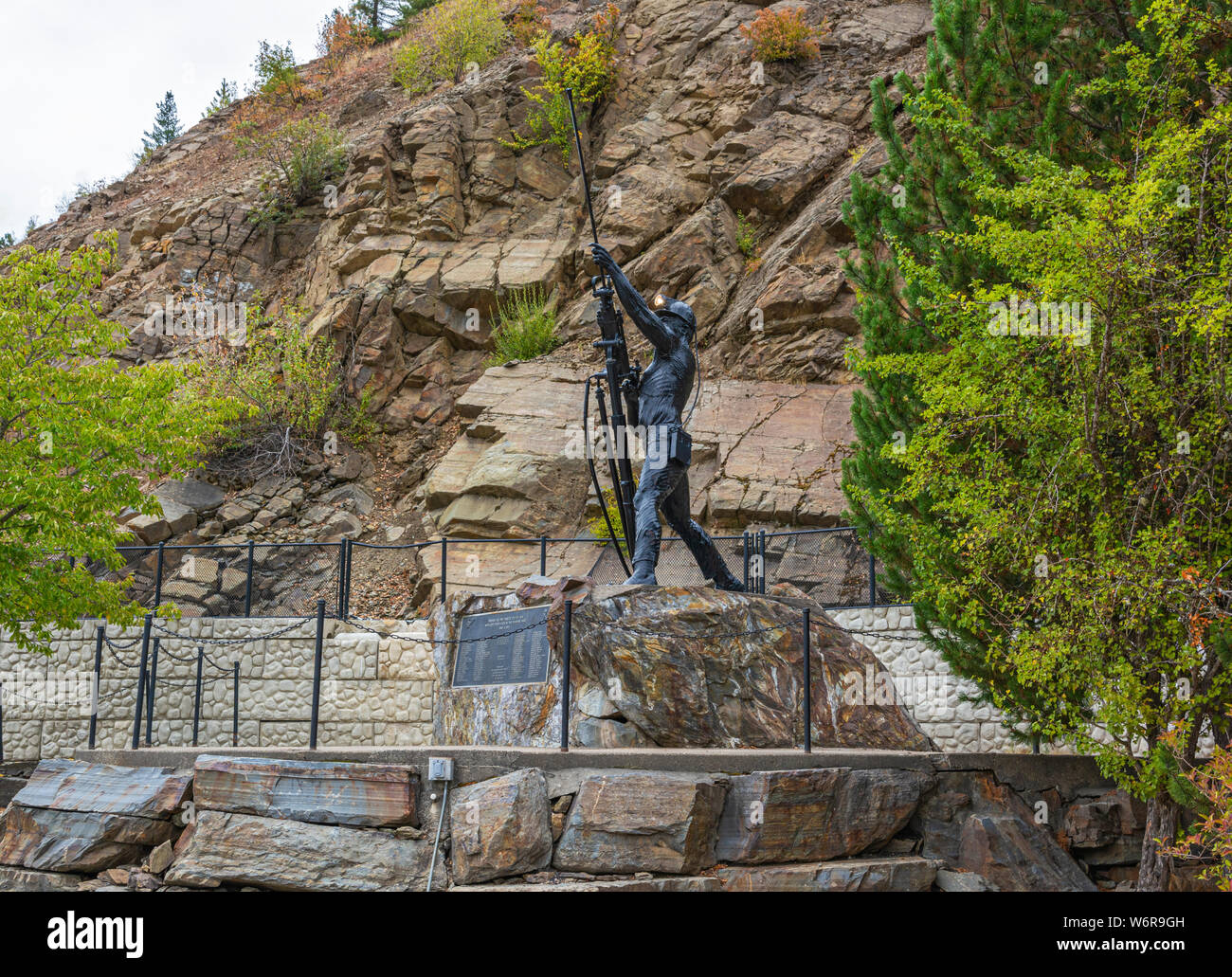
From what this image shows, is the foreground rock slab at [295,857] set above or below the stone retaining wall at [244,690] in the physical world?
above

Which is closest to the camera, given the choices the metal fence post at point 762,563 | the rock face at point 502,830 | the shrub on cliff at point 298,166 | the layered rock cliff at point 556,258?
the rock face at point 502,830

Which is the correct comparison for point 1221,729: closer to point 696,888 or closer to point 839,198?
point 696,888

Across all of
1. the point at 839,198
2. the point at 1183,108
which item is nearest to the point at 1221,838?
the point at 1183,108

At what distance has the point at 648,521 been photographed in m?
9.69

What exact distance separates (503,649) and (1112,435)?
18.2 ft

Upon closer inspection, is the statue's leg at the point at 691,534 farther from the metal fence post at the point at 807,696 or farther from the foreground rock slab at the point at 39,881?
the foreground rock slab at the point at 39,881

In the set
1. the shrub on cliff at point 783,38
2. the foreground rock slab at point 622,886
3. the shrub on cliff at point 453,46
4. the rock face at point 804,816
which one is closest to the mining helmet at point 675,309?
the rock face at point 804,816

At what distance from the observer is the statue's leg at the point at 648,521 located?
9539mm

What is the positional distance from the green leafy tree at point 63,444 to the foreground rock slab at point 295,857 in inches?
154

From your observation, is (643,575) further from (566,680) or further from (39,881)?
(39,881)

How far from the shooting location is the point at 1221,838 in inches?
247

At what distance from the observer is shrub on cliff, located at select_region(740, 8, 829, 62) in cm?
2386

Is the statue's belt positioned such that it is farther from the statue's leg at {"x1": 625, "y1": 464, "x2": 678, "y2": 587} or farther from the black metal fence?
the black metal fence
